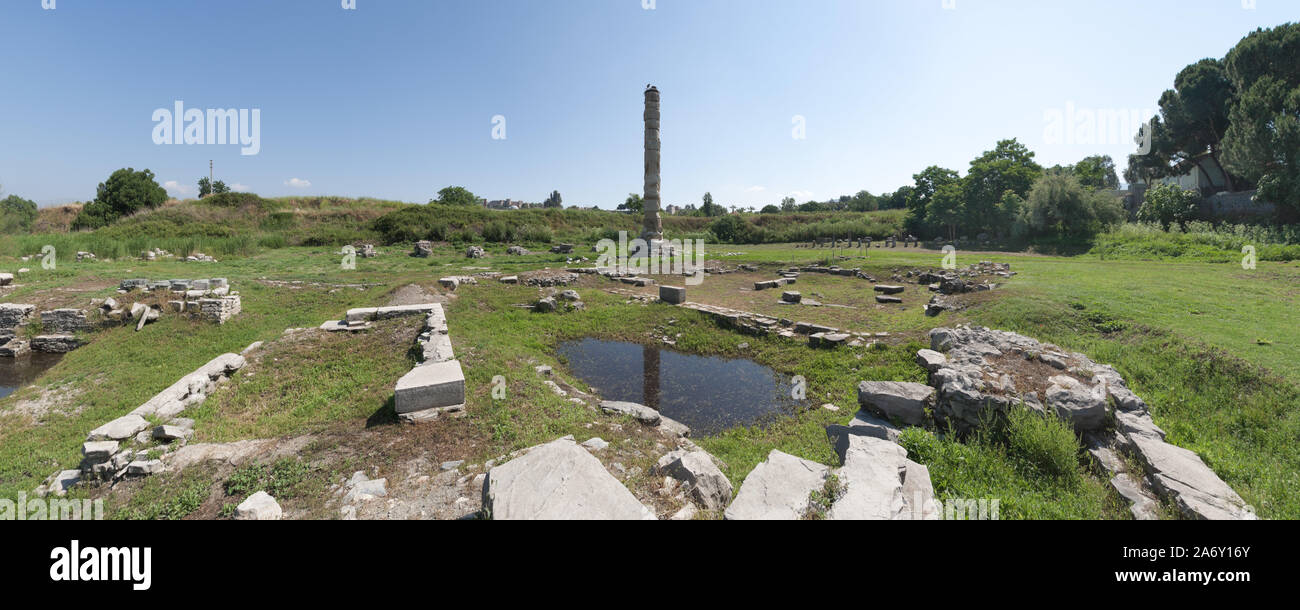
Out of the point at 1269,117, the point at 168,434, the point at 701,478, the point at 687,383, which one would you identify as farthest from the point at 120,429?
the point at 1269,117

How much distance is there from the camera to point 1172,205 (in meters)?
26.6

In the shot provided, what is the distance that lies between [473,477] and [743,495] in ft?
7.75

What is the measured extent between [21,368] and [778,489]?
47.2 feet

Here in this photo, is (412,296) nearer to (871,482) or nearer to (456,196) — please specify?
(871,482)

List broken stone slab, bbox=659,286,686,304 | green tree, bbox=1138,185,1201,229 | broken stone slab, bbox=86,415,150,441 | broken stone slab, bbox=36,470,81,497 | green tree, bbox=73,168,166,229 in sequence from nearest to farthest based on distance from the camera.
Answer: broken stone slab, bbox=36,470,81,497, broken stone slab, bbox=86,415,150,441, broken stone slab, bbox=659,286,686,304, green tree, bbox=1138,185,1201,229, green tree, bbox=73,168,166,229

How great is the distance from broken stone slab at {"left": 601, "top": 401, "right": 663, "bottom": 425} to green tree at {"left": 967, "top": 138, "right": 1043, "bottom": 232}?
111 feet

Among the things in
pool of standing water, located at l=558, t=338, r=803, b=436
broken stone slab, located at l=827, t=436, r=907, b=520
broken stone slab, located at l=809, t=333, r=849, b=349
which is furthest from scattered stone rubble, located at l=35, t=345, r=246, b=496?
broken stone slab, located at l=809, t=333, r=849, b=349

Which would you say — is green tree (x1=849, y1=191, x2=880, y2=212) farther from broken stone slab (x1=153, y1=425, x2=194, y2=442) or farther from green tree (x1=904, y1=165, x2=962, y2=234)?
broken stone slab (x1=153, y1=425, x2=194, y2=442)

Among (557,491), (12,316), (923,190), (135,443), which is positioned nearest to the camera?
(557,491)

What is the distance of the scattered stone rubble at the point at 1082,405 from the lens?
357 cm

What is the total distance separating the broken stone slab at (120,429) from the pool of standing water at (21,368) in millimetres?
5042

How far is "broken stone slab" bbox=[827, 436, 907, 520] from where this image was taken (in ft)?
10.1
